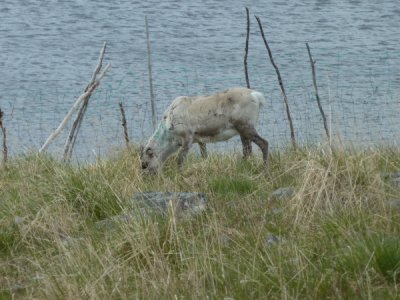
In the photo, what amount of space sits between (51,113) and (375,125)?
5.76m

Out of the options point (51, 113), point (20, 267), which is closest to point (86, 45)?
point (51, 113)

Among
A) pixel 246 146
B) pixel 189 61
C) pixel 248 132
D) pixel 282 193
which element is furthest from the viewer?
pixel 189 61

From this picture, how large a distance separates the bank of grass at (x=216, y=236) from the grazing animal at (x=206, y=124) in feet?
3.93

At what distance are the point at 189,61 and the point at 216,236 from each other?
15.0 m

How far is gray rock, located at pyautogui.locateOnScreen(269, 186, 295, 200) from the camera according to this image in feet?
28.1

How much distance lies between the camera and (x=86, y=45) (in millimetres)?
24203

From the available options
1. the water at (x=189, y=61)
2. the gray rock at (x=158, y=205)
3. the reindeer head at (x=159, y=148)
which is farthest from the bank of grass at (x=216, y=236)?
the water at (x=189, y=61)

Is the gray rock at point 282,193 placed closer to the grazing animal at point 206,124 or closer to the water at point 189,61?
the grazing animal at point 206,124

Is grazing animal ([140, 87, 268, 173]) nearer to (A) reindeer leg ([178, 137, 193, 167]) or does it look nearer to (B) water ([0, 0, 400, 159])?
(A) reindeer leg ([178, 137, 193, 167])

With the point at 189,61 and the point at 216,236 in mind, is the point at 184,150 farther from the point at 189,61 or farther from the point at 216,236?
the point at 189,61

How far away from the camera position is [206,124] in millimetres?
11711

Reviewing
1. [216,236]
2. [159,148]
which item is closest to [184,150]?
[159,148]

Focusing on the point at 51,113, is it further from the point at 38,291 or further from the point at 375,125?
the point at 38,291

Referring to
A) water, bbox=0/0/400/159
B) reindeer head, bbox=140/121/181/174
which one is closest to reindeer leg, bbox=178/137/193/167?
reindeer head, bbox=140/121/181/174
